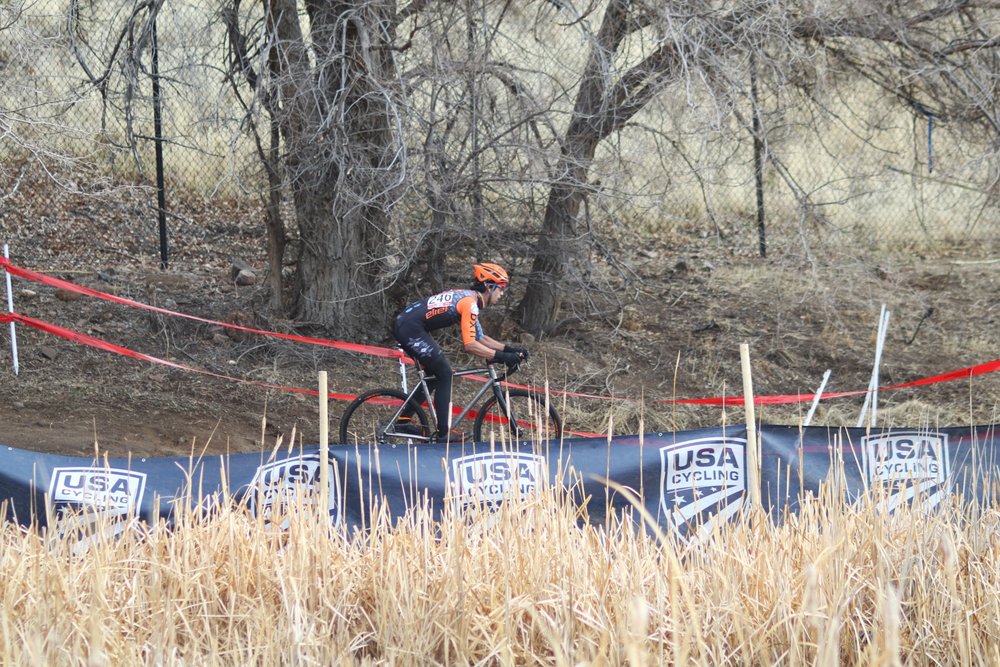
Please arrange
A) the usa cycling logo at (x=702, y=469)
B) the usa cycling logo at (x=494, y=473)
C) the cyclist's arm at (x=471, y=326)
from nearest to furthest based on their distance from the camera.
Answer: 1. the usa cycling logo at (x=494, y=473)
2. the usa cycling logo at (x=702, y=469)
3. the cyclist's arm at (x=471, y=326)

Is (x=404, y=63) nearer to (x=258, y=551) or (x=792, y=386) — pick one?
(x=792, y=386)

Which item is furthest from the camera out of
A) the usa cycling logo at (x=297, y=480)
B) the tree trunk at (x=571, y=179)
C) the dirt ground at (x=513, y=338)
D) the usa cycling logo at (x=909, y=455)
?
the dirt ground at (x=513, y=338)

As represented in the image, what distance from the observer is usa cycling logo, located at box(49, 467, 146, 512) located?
593 centimetres

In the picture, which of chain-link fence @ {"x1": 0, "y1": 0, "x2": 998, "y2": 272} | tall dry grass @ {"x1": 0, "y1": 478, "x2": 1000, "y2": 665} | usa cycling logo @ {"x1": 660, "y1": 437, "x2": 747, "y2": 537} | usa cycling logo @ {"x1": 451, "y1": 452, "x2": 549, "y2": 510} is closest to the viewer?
tall dry grass @ {"x1": 0, "y1": 478, "x2": 1000, "y2": 665}

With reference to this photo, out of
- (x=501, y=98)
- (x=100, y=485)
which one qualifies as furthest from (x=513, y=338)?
(x=100, y=485)

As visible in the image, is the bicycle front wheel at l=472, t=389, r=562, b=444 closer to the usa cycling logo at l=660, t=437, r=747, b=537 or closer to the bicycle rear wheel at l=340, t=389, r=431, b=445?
the bicycle rear wheel at l=340, t=389, r=431, b=445

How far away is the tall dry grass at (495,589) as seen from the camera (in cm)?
415

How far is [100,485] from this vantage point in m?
6.00

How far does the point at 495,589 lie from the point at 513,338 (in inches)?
271

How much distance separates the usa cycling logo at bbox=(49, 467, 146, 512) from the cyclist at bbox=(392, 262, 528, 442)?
2.59 m

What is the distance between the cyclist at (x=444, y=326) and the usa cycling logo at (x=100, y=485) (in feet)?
8.50

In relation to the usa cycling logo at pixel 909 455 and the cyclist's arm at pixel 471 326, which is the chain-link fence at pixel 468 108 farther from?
the usa cycling logo at pixel 909 455

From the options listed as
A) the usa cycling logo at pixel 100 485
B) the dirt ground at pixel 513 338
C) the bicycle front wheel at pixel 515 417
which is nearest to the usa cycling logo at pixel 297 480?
the usa cycling logo at pixel 100 485

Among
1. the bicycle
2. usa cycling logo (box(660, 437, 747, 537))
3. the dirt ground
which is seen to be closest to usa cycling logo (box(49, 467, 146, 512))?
the dirt ground
